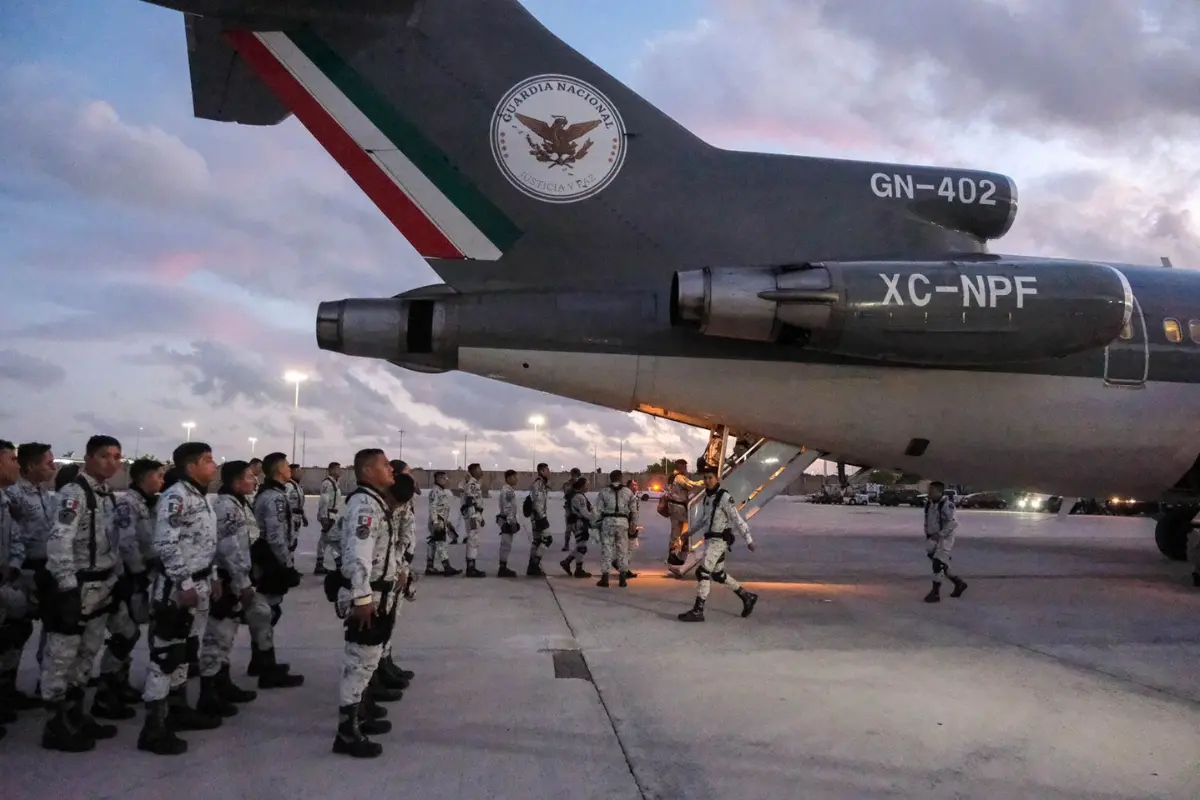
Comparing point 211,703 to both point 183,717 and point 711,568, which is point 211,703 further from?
point 711,568

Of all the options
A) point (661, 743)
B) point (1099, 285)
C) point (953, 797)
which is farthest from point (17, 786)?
point (1099, 285)

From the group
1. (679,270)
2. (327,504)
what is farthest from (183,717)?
(327,504)

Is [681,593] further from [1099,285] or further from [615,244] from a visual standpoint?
[1099,285]

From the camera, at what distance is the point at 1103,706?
226 inches

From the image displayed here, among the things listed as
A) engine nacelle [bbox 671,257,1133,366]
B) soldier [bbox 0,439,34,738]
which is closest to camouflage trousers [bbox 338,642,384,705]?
soldier [bbox 0,439,34,738]

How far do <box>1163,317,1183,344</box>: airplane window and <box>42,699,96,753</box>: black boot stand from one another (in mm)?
11875

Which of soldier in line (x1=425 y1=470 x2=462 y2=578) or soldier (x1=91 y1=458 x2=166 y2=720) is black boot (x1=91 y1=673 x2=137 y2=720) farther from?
soldier in line (x1=425 y1=470 x2=462 y2=578)

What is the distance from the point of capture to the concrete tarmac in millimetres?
4250

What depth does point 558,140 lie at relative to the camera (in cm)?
918

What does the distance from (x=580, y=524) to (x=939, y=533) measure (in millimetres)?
5126

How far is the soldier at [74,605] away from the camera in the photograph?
484 centimetres

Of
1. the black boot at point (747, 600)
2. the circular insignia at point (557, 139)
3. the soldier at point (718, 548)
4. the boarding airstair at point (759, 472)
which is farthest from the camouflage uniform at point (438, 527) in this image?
the circular insignia at point (557, 139)

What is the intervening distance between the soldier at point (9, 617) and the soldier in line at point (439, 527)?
653 centimetres

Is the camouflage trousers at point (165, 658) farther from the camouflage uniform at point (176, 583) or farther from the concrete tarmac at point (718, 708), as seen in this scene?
the concrete tarmac at point (718, 708)
